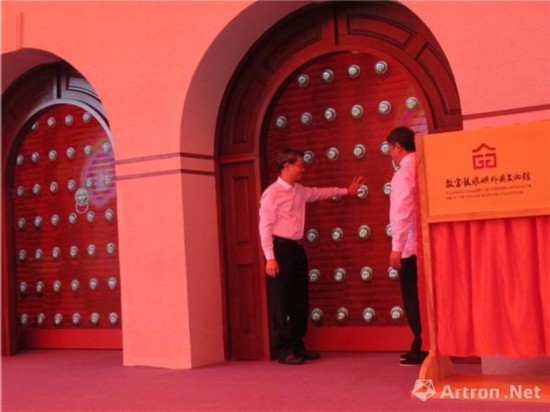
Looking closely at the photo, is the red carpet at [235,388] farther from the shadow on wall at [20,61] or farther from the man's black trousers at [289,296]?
the shadow on wall at [20,61]

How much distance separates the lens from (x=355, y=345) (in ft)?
22.4

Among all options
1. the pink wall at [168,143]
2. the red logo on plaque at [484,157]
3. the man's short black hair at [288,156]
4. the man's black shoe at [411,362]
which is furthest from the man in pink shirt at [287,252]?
the red logo on plaque at [484,157]

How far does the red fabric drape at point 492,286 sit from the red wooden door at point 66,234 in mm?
4412

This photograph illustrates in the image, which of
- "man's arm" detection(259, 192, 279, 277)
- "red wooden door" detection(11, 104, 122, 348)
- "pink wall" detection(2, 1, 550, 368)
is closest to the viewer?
"man's arm" detection(259, 192, 279, 277)

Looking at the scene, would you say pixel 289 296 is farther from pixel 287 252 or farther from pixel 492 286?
pixel 492 286

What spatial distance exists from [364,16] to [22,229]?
474 centimetres

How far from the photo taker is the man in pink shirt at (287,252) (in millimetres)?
6441

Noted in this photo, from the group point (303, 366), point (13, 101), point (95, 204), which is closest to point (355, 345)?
point (303, 366)

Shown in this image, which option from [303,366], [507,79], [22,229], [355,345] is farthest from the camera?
[22,229]

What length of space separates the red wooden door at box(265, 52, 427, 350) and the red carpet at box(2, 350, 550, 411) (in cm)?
33

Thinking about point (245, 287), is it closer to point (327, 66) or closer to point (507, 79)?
point (327, 66)

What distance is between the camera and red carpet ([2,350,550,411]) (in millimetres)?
4762

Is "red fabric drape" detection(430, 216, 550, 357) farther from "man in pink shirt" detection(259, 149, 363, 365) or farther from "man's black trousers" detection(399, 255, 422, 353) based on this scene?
"man in pink shirt" detection(259, 149, 363, 365)

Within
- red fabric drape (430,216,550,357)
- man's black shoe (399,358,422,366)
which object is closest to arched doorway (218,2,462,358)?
man's black shoe (399,358,422,366)
